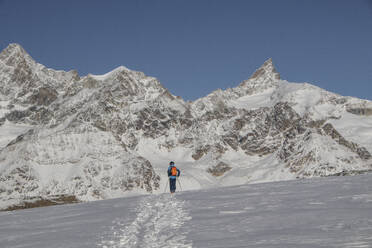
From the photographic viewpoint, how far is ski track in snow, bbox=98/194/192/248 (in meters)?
18.1

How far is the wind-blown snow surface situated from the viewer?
17.3m

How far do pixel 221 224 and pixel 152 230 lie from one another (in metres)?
2.88

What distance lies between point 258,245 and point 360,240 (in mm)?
3181

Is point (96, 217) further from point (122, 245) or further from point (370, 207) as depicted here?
point (370, 207)

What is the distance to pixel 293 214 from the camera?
21.9m

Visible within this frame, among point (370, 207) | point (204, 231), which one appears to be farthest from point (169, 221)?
point (370, 207)

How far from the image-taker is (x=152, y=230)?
67.5ft

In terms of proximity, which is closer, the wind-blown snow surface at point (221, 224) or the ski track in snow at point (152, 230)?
the wind-blown snow surface at point (221, 224)

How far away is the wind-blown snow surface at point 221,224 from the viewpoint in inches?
680

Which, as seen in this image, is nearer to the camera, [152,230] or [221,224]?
[152,230]

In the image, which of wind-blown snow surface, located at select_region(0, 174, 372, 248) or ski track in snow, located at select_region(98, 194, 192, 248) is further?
ski track in snow, located at select_region(98, 194, 192, 248)

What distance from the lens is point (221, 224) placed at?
21.0m

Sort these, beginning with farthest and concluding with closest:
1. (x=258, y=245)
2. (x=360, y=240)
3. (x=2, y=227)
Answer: (x=2, y=227)
(x=258, y=245)
(x=360, y=240)

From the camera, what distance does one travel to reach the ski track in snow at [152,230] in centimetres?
1810
